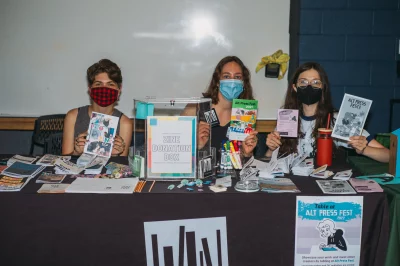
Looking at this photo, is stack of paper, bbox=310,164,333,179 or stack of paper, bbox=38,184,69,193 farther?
stack of paper, bbox=310,164,333,179

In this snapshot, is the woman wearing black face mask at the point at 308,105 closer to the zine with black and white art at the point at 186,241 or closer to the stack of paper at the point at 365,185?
the stack of paper at the point at 365,185

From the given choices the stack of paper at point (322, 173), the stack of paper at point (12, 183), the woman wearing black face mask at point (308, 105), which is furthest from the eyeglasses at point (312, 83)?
the stack of paper at point (12, 183)

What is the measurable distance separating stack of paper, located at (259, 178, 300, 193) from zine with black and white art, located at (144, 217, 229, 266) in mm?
260

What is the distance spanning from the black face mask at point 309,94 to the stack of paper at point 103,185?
121 centimetres

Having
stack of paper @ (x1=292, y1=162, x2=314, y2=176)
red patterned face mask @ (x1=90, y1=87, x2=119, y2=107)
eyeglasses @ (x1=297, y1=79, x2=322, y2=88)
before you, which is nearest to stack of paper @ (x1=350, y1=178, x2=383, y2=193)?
stack of paper @ (x1=292, y1=162, x2=314, y2=176)

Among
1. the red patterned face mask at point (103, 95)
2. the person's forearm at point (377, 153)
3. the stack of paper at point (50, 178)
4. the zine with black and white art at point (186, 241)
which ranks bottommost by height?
the zine with black and white art at point (186, 241)

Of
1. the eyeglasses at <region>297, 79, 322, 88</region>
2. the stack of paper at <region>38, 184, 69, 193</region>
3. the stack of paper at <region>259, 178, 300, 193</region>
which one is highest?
the eyeglasses at <region>297, 79, 322, 88</region>

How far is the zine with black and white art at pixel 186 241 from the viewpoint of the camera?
6.63ft

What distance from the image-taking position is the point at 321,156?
2477 mm

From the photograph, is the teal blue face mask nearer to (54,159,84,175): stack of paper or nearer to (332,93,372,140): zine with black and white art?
(332,93,372,140): zine with black and white art

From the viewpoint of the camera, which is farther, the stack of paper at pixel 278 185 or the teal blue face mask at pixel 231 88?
the teal blue face mask at pixel 231 88

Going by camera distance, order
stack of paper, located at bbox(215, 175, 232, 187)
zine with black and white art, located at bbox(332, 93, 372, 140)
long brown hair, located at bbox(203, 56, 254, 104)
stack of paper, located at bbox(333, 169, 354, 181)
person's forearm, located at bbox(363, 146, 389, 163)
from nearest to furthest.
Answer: stack of paper, located at bbox(215, 175, 232, 187) < stack of paper, located at bbox(333, 169, 354, 181) < zine with black and white art, located at bbox(332, 93, 372, 140) < person's forearm, located at bbox(363, 146, 389, 163) < long brown hair, located at bbox(203, 56, 254, 104)

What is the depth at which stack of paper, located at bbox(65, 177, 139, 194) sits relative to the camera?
200cm

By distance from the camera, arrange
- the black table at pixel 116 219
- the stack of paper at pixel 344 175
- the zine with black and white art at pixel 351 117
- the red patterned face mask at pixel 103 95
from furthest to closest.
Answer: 1. the red patterned face mask at pixel 103 95
2. the zine with black and white art at pixel 351 117
3. the stack of paper at pixel 344 175
4. the black table at pixel 116 219
